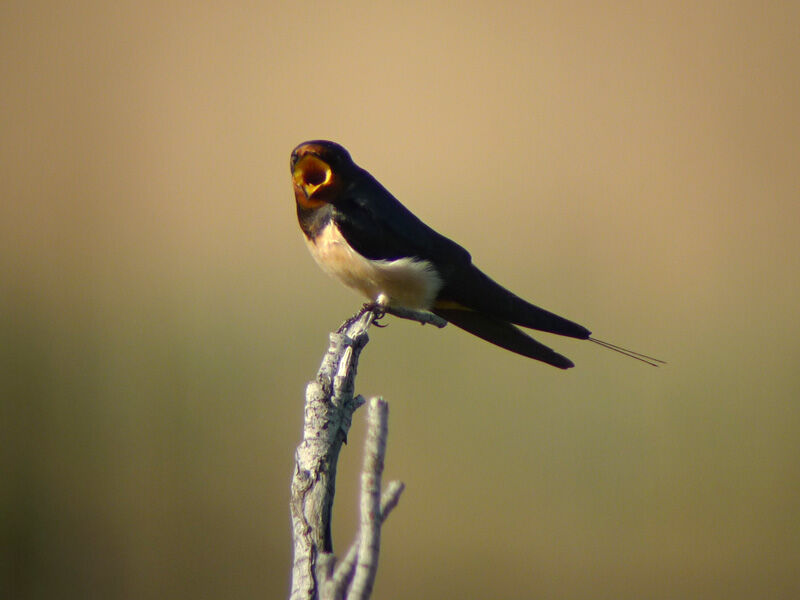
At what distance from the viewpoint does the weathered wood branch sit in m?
0.62

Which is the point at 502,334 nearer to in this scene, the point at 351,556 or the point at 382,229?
the point at 382,229

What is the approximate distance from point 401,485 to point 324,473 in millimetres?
222

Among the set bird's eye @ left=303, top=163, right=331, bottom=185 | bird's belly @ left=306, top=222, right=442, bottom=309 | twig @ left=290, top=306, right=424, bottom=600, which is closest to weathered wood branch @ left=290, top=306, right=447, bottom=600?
twig @ left=290, top=306, right=424, bottom=600

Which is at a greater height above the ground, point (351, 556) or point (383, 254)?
point (383, 254)

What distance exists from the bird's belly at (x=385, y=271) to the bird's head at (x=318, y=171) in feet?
0.20

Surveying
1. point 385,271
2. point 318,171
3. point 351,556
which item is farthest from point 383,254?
point 351,556

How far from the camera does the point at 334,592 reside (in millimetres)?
625

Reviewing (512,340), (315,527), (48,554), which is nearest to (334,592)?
(315,527)

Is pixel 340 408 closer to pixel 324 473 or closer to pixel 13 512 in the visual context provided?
pixel 324 473

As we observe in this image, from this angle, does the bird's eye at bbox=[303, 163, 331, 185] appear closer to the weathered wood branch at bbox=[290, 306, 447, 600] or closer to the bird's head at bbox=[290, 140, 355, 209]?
the bird's head at bbox=[290, 140, 355, 209]

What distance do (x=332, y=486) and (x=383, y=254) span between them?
2.13 ft

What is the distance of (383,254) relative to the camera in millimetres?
1465

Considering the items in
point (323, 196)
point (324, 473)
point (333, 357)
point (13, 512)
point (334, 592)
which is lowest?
point (334, 592)

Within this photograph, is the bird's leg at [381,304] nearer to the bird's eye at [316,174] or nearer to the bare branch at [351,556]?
the bird's eye at [316,174]
